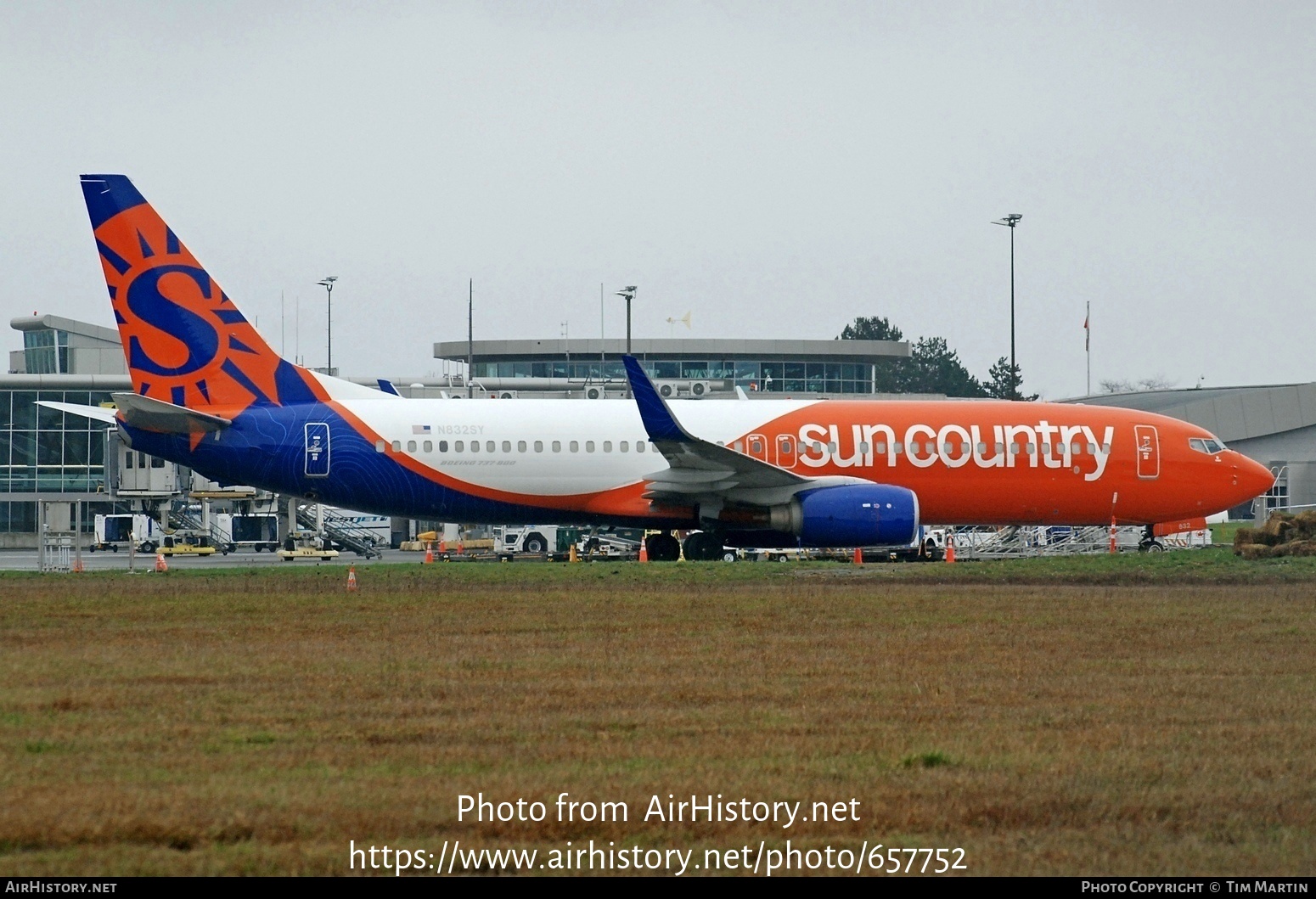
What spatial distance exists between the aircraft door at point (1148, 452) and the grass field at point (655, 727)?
1449 cm

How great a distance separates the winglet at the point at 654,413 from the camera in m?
28.7

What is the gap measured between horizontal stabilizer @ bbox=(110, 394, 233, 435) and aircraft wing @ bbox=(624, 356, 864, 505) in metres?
7.81

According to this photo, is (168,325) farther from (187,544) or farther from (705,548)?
(187,544)

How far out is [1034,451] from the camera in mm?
32094

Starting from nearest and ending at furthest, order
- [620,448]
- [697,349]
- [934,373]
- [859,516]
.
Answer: [859,516]
[620,448]
[697,349]
[934,373]

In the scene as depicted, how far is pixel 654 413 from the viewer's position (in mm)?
28797

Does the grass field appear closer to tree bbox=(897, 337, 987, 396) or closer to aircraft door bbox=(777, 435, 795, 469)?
aircraft door bbox=(777, 435, 795, 469)

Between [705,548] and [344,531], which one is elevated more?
[705,548]

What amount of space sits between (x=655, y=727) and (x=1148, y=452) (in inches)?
1001

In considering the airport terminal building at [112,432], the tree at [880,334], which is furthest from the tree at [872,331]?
the airport terminal building at [112,432]

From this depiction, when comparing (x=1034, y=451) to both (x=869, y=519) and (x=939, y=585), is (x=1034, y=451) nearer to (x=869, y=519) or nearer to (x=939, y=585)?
(x=869, y=519)

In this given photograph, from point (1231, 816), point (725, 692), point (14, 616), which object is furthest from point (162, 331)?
point (1231, 816)

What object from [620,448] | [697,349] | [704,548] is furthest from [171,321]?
[697,349]

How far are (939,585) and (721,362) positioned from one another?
248ft
